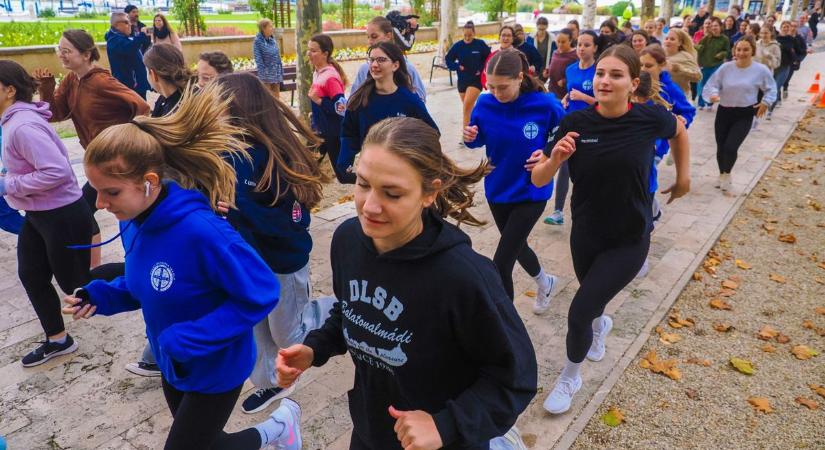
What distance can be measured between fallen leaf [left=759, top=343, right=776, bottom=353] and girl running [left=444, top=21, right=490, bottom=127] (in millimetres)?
6147

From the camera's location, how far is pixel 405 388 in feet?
6.49

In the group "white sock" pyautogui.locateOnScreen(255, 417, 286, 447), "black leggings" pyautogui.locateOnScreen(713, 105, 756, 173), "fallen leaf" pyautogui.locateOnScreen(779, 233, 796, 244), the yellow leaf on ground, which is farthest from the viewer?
"black leggings" pyautogui.locateOnScreen(713, 105, 756, 173)

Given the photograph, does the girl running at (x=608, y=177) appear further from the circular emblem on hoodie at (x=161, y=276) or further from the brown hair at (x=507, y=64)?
the circular emblem on hoodie at (x=161, y=276)

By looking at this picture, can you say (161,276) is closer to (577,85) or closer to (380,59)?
(380,59)

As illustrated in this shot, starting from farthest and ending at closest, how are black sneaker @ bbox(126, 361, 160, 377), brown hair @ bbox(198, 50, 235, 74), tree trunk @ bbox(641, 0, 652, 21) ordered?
tree trunk @ bbox(641, 0, 652, 21)
brown hair @ bbox(198, 50, 235, 74)
black sneaker @ bbox(126, 361, 160, 377)

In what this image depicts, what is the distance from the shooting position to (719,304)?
17.5 feet

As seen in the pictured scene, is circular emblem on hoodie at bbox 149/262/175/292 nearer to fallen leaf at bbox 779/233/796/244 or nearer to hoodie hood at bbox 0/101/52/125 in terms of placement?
hoodie hood at bbox 0/101/52/125

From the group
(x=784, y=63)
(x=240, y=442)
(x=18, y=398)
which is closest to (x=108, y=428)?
(x=18, y=398)

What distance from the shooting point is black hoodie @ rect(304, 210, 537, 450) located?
180cm

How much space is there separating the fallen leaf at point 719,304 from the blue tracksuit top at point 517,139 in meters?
2.04

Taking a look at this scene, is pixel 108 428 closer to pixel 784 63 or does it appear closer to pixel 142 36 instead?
pixel 142 36

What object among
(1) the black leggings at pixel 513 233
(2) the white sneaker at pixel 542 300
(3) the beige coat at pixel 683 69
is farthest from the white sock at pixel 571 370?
(3) the beige coat at pixel 683 69

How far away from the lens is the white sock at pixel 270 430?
308 centimetres

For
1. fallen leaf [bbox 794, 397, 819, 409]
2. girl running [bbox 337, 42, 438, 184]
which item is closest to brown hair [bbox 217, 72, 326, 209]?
girl running [bbox 337, 42, 438, 184]
